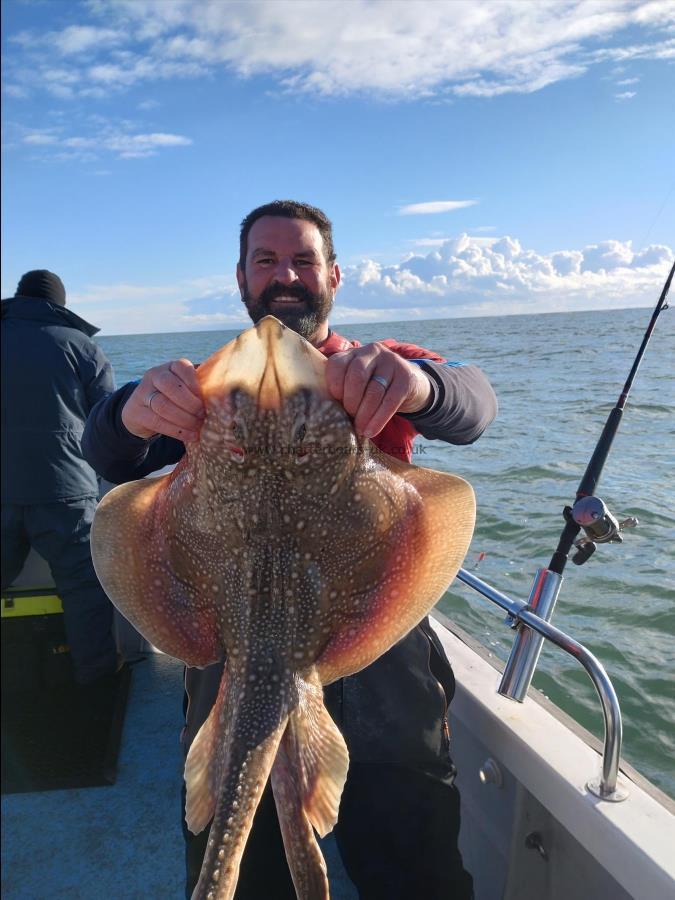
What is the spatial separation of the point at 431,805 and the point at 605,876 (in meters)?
0.65

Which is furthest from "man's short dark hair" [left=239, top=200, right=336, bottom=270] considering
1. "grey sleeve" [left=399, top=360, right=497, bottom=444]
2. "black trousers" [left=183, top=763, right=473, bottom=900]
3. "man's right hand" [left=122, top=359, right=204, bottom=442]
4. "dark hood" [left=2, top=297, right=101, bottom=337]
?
"dark hood" [left=2, top=297, right=101, bottom=337]

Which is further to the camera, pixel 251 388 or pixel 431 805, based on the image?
pixel 431 805

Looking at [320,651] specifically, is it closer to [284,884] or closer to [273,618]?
[273,618]

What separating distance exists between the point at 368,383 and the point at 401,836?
1633 mm

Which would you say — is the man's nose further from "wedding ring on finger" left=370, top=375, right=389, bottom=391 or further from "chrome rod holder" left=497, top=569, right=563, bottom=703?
"chrome rod holder" left=497, top=569, right=563, bottom=703

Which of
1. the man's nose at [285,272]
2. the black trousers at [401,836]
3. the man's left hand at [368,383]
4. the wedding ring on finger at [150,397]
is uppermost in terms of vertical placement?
the man's nose at [285,272]

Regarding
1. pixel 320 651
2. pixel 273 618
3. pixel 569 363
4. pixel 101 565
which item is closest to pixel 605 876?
pixel 320 651

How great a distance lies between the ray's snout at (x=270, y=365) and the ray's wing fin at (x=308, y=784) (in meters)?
0.76

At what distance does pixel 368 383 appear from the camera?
1.55 m

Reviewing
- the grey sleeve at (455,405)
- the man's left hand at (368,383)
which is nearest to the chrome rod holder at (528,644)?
the grey sleeve at (455,405)

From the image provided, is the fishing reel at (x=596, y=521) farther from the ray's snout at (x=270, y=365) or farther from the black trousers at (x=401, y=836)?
the ray's snout at (x=270, y=365)

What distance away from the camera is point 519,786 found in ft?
8.09

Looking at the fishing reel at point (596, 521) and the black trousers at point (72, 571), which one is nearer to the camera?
the fishing reel at point (596, 521)

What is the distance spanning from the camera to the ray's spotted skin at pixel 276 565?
1.48m
